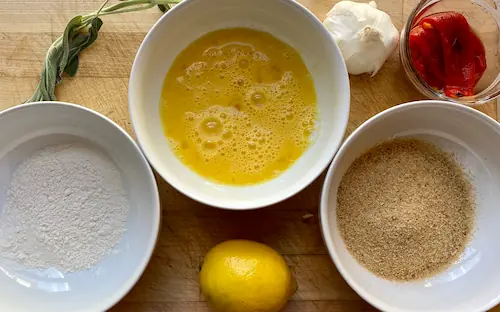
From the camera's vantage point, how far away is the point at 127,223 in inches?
38.0

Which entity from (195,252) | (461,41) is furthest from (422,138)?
(195,252)

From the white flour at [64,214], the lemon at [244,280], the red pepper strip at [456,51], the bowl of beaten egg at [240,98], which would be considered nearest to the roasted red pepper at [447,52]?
the red pepper strip at [456,51]

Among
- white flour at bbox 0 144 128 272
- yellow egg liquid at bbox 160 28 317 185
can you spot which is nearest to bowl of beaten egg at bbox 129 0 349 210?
yellow egg liquid at bbox 160 28 317 185

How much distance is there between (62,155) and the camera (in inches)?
38.4

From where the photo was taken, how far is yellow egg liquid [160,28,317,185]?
965 millimetres

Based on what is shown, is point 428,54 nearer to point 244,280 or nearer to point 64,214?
point 244,280

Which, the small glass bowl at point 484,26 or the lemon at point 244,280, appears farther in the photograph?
the small glass bowl at point 484,26

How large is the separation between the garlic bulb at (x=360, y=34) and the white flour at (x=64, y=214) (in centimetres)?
47

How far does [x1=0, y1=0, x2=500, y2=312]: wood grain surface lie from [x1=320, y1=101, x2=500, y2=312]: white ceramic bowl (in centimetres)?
5

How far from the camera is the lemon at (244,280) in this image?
86cm

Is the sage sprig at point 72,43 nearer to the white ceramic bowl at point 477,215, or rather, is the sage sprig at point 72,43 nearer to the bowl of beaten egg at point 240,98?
the bowl of beaten egg at point 240,98

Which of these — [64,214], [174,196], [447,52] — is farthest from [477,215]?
[64,214]

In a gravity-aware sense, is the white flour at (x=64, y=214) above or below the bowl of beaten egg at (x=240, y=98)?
below

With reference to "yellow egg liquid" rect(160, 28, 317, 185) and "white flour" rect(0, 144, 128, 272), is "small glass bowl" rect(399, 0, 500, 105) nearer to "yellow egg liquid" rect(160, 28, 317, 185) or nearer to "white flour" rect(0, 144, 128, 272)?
"yellow egg liquid" rect(160, 28, 317, 185)
